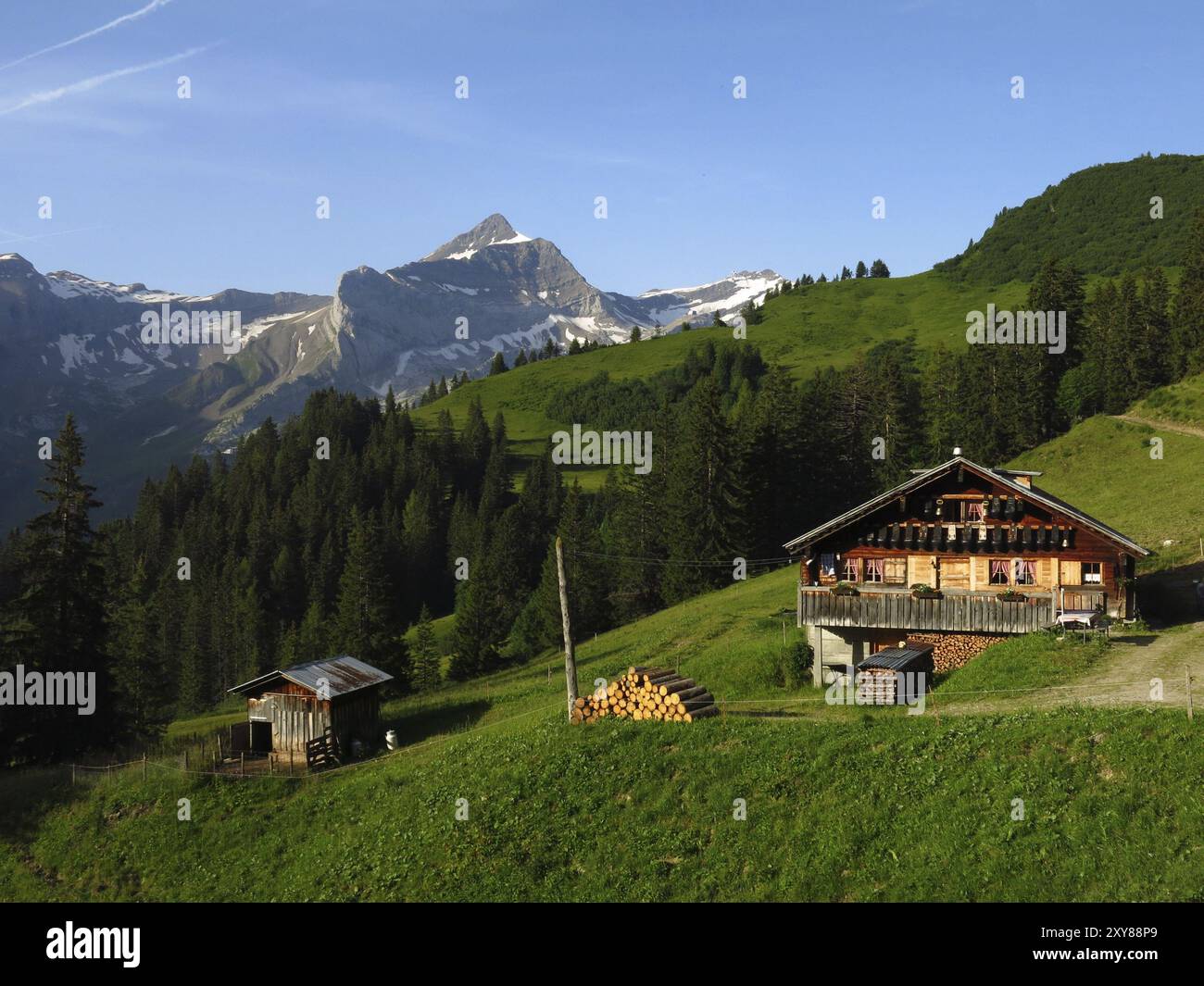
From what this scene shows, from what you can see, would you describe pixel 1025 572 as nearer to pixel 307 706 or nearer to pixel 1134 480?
pixel 307 706

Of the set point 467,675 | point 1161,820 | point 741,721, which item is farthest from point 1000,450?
point 1161,820

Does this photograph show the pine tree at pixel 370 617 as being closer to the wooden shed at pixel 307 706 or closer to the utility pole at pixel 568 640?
the wooden shed at pixel 307 706

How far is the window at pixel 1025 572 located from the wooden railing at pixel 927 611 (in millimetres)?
602

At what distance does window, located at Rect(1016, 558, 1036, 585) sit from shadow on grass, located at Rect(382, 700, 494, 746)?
23.7m

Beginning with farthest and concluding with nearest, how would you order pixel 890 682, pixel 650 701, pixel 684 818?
pixel 890 682 < pixel 650 701 < pixel 684 818

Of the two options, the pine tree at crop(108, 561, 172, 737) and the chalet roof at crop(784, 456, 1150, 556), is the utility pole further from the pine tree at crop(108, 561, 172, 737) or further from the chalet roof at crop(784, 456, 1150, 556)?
the pine tree at crop(108, 561, 172, 737)

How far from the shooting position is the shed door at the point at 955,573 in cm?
4172

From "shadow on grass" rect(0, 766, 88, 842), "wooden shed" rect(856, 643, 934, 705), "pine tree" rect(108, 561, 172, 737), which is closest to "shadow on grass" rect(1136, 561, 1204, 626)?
"wooden shed" rect(856, 643, 934, 705)

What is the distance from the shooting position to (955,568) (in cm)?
4197

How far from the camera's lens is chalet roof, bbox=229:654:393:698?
135 feet

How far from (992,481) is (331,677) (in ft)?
92.9

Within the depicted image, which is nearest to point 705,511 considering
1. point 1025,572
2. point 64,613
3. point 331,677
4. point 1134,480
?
point 1134,480
